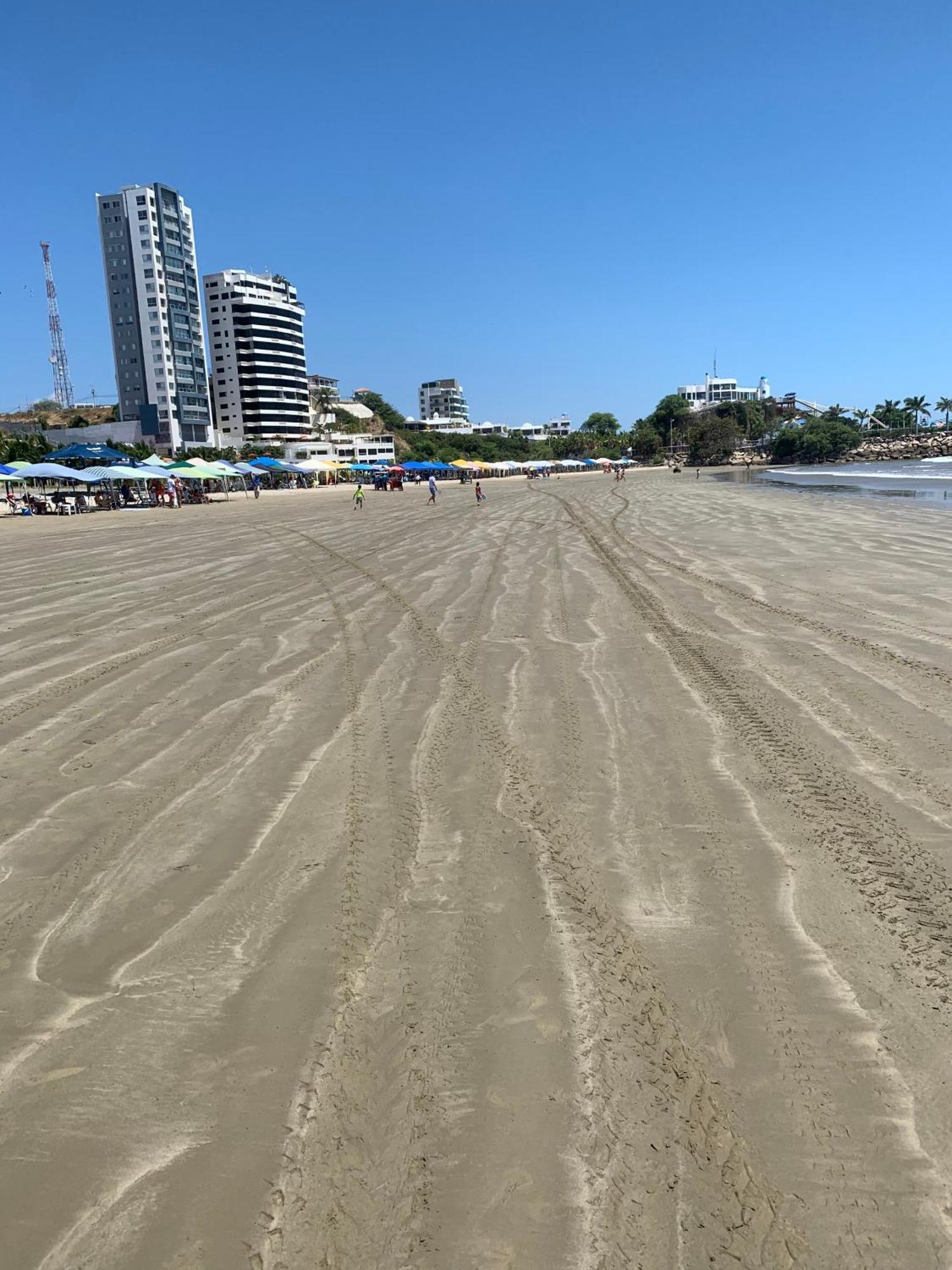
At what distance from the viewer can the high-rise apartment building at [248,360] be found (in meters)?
122

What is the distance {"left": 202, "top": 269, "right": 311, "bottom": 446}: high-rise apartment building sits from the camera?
12194 centimetres

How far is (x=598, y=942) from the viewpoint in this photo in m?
2.68

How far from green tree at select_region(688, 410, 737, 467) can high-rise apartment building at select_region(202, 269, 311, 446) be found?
62990 millimetres

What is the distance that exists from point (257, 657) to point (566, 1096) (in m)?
5.32

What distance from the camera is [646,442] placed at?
450 ft

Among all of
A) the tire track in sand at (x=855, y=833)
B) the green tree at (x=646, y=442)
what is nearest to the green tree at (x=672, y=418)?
the green tree at (x=646, y=442)

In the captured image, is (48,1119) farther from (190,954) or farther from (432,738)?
(432,738)

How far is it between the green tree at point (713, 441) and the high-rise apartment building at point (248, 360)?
63.0m

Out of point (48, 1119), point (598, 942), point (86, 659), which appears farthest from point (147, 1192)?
point (86, 659)

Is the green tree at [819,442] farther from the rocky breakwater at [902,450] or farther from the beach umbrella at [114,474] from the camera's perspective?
the beach umbrella at [114,474]

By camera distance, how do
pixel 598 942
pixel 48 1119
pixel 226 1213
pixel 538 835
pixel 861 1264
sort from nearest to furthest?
pixel 861 1264 < pixel 226 1213 < pixel 48 1119 < pixel 598 942 < pixel 538 835

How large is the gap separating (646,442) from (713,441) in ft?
77.2

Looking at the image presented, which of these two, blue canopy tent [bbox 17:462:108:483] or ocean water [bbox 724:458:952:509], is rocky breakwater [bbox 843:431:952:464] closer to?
ocean water [bbox 724:458:952:509]

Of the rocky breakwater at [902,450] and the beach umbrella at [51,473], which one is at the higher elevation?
the rocky breakwater at [902,450]
